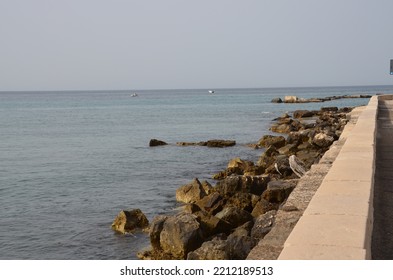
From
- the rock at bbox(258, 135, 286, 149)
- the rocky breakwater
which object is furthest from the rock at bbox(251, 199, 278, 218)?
the rock at bbox(258, 135, 286, 149)

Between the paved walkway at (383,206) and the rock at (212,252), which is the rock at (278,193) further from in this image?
the rock at (212,252)

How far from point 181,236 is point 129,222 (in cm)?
263

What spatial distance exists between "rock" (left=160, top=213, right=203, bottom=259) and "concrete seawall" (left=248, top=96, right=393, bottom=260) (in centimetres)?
159

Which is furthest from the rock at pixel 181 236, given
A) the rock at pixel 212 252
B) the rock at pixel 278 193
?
the rock at pixel 278 193

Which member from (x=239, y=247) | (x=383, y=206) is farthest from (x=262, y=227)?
(x=383, y=206)

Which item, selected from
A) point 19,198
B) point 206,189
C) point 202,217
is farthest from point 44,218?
point 202,217

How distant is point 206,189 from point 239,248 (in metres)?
5.77

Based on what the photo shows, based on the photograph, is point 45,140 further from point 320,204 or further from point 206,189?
point 320,204

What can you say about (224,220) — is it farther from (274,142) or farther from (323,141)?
(274,142)

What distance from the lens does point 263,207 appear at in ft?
27.1

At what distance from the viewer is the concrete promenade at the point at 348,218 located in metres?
3.61

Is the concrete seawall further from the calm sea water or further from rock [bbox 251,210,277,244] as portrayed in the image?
the calm sea water

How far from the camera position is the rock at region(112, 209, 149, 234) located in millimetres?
9305

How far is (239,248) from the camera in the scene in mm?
5891
